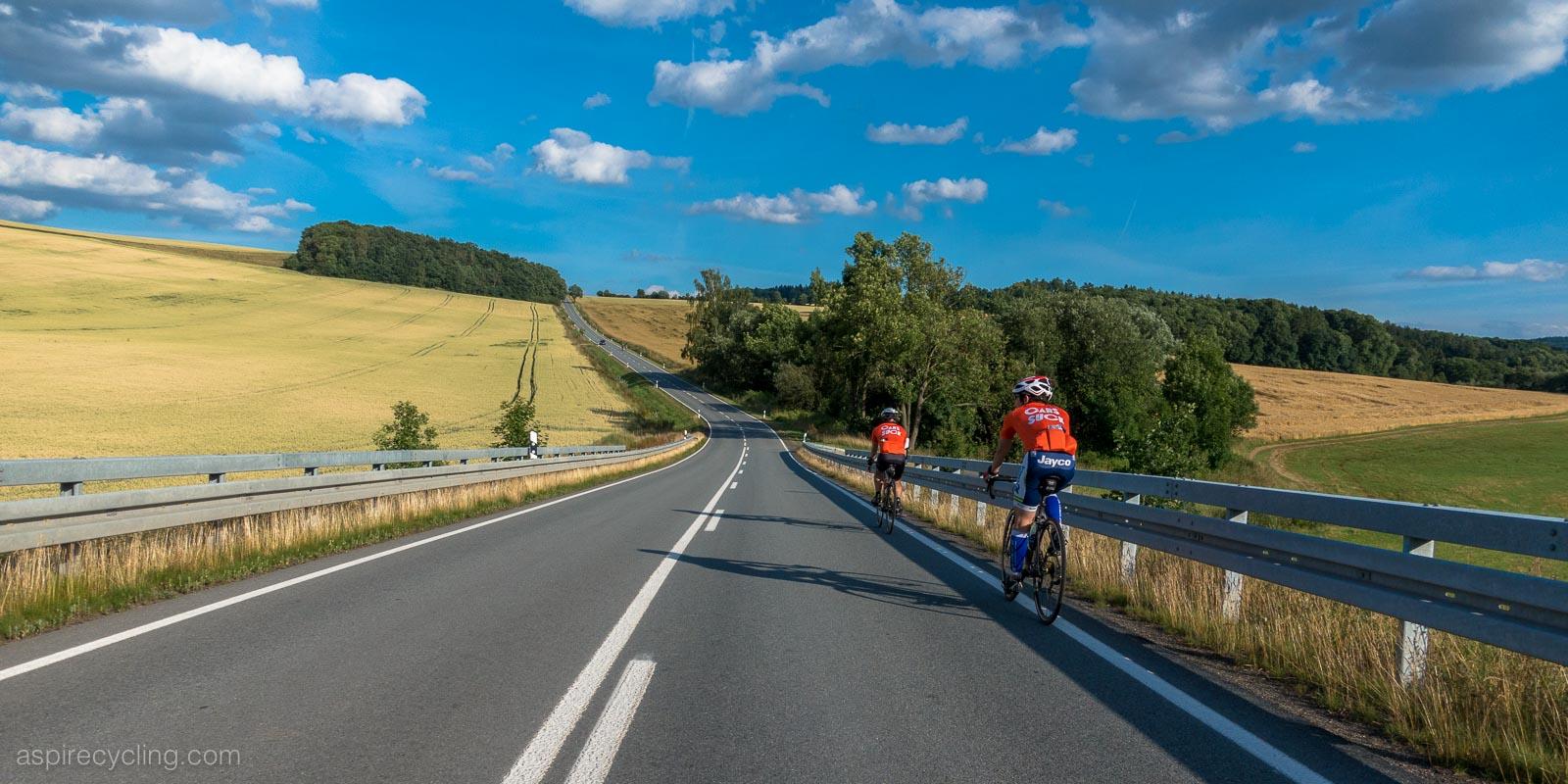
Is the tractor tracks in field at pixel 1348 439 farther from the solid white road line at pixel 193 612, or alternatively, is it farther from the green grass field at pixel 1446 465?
the solid white road line at pixel 193 612

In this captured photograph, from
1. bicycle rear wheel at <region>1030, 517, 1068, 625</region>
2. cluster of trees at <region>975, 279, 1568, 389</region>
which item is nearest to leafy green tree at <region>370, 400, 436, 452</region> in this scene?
bicycle rear wheel at <region>1030, 517, 1068, 625</region>

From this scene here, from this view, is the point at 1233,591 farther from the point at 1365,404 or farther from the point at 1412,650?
the point at 1365,404

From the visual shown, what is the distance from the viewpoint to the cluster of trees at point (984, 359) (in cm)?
5019

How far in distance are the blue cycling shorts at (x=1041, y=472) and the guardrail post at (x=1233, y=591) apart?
3.93ft

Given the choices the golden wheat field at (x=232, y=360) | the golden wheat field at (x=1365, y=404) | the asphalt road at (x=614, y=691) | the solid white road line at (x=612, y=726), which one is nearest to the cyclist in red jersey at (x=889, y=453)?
the asphalt road at (x=614, y=691)

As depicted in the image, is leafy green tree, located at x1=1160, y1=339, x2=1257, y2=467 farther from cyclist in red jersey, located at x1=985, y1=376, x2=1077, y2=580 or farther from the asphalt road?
the asphalt road

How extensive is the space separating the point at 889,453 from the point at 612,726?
10.4 meters

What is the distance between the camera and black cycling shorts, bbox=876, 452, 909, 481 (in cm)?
1362

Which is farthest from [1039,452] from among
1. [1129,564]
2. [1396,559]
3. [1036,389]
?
[1396,559]

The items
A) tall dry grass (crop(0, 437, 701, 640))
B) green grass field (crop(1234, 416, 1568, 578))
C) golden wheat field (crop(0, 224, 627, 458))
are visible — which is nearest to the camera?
tall dry grass (crop(0, 437, 701, 640))

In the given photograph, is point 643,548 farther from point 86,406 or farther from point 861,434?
point 861,434

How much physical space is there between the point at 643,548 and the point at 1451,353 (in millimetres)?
119763

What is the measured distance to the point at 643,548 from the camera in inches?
413

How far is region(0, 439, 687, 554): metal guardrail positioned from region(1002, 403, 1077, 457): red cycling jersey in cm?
703
